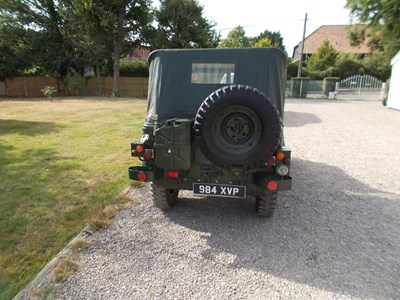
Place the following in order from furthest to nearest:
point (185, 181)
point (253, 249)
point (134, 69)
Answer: point (134, 69) < point (185, 181) < point (253, 249)

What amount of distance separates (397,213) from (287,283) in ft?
8.43

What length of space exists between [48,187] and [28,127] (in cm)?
666

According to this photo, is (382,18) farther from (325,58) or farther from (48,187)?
(48,187)

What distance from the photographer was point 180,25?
1101 inches

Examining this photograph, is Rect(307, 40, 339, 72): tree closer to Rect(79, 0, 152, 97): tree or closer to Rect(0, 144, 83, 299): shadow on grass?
Rect(79, 0, 152, 97): tree

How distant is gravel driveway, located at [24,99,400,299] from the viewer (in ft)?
8.07

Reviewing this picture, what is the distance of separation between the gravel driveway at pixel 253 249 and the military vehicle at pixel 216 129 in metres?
0.45

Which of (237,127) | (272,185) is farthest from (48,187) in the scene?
(272,185)

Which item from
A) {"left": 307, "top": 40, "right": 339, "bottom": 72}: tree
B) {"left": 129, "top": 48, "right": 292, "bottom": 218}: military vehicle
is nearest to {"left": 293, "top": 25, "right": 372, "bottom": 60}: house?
{"left": 307, "top": 40, "right": 339, "bottom": 72}: tree

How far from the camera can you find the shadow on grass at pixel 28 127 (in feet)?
30.0

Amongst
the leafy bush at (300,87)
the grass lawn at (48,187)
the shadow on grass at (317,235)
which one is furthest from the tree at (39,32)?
the shadow on grass at (317,235)

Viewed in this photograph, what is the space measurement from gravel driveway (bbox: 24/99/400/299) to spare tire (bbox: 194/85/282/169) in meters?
1.00

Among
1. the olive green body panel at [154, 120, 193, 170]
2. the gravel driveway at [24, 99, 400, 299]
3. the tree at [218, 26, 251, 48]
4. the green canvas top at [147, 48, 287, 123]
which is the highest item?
the tree at [218, 26, 251, 48]

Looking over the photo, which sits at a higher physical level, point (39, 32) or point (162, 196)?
point (39, 32)
